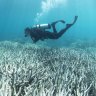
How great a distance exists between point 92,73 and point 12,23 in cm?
19079

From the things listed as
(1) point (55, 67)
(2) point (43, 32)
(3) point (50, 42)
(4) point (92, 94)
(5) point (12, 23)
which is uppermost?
(5) point (12, 23)

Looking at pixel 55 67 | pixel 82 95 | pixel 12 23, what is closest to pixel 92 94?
pixel 82 95

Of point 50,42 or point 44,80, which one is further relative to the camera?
point 50,42

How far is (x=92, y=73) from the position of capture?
665cm

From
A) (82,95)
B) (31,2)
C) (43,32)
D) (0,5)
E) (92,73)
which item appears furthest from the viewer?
(31,2)

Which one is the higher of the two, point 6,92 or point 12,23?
point 12,23

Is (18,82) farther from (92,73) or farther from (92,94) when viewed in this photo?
(92,73)

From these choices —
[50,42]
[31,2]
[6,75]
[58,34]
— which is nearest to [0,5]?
[31,2]

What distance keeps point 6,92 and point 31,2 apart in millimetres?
102392

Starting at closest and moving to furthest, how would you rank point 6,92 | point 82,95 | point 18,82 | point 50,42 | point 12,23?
1. point 6,92
2. point 82,95
3. point 18,82
4. point 50,42
5. point 12,23

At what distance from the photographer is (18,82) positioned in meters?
4.52

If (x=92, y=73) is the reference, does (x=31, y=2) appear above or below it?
above

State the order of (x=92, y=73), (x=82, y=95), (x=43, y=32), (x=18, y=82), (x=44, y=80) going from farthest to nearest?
(x=43, y=32) → (x=92, y=73) → (x=44, y=80) → (x=18, y=82) → (x=82, y=95)

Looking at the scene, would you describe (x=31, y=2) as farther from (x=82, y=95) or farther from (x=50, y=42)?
(x=82, y=95)
